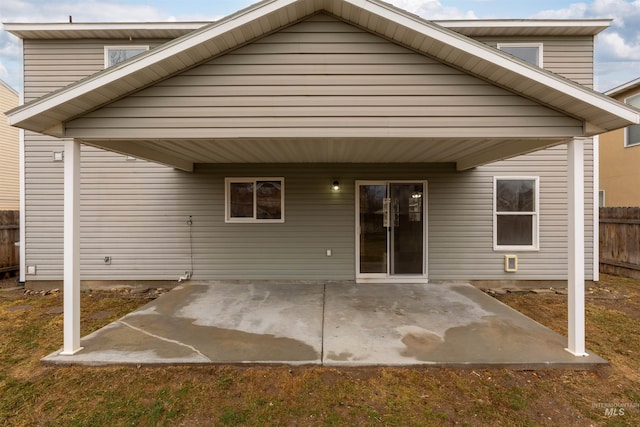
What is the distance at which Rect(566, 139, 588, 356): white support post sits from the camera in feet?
10.6

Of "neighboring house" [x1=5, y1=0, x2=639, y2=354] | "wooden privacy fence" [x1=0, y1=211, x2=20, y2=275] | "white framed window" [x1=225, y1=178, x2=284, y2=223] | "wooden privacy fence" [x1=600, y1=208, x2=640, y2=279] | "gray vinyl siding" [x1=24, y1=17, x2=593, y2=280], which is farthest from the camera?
"wooden privacy fence" [x1=0, y1=211, x2=20, y2=275]

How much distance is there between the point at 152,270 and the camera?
6148mm

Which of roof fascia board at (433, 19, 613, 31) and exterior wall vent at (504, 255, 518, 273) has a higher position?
roof fascia board at (433, 19, 613, 31)

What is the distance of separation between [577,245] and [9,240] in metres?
10.7

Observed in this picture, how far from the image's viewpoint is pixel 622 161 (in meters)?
9.41

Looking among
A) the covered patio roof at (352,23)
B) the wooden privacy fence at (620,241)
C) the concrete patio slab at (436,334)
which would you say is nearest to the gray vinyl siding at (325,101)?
the covered patio roof at (352,23)

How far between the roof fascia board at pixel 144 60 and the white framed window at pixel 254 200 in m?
3.28

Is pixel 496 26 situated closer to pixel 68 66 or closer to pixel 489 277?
pixel 489 277

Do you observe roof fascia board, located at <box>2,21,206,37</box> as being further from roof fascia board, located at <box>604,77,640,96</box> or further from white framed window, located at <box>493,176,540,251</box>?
roof fascia board, located at <box>604,77,640,96</box>

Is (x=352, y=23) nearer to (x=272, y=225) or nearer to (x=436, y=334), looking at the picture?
(x=436, y=334)

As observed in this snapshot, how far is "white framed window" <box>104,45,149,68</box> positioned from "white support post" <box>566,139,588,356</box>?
291 inches

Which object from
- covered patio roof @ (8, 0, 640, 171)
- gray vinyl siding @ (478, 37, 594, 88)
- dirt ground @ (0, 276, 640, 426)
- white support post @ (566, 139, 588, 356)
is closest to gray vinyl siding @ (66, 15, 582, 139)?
covered patio roof @ (8, 0, 640, 171)

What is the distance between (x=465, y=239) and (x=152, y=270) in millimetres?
6396

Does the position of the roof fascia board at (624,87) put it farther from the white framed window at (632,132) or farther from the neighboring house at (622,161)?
the white framed window at (632,132)
